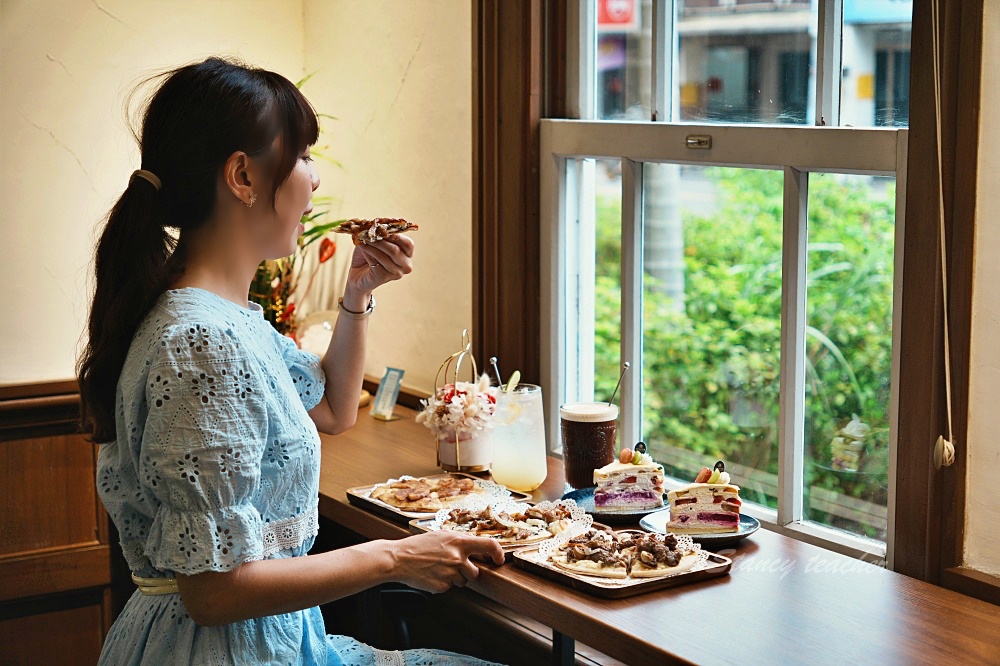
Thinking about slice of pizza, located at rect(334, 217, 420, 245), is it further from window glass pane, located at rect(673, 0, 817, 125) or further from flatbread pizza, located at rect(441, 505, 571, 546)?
window glass pane, located at rect(673, 0, 817, 125)

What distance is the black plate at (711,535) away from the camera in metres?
1.65

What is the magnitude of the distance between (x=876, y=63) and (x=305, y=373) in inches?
39.1

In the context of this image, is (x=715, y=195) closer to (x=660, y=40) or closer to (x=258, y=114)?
(x=660, y=40)

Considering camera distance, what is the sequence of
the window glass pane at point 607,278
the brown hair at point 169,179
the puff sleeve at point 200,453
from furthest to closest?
the window glass pane at point 607,278, the brown hair at point 169,179, the puff sleeve at point 200,453

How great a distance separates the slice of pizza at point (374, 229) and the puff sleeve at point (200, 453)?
488mm

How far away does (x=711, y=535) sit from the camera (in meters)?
1.65

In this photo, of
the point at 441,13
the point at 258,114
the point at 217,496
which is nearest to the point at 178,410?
the point at 217,496

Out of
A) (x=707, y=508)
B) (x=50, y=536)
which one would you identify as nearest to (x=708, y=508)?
(x=707, y=508)

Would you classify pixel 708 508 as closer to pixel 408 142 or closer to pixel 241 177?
pixel 241 177

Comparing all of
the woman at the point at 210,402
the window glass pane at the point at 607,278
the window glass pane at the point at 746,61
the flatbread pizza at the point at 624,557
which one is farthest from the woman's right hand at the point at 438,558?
the window glass pane at the point at 746,61

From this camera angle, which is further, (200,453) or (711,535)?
(711,535)

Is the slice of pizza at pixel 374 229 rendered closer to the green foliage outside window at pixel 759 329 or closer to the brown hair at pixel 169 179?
the brown hair at pixel 169 179

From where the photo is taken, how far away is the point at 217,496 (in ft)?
4.13

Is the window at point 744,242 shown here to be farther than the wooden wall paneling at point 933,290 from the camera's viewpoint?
Yes
